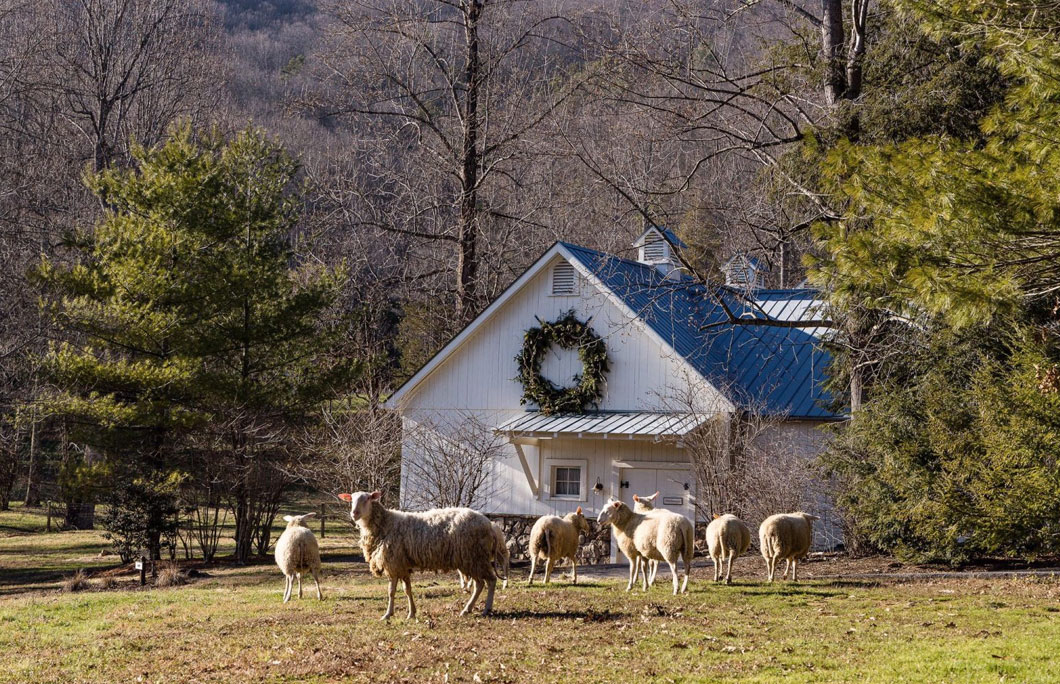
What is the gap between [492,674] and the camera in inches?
362

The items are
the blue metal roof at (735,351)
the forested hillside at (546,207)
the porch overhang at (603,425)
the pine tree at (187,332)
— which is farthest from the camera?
the blue metal roof at (735,351)

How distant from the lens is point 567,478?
25.5 meters

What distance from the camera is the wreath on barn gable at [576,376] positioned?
24.8 m

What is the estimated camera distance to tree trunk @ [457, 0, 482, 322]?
29.8 m

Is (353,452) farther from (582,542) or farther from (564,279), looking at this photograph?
(564,279)

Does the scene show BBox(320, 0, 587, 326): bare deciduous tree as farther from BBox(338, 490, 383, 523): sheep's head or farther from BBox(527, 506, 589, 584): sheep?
BBox(338, 490, 383, 523): sheep's head

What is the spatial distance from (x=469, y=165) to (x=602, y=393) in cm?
898

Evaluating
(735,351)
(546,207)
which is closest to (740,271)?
(735,351)

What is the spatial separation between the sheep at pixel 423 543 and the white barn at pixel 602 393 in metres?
11.0

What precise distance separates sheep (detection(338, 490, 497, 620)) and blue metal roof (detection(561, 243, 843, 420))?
1143 cm

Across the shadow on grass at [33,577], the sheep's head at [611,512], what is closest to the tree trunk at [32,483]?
the shadow on grass at [33,577]

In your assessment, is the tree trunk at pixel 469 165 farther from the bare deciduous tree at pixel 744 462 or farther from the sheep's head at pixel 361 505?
the sheep's head at pixel 361 505

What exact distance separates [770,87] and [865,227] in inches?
260

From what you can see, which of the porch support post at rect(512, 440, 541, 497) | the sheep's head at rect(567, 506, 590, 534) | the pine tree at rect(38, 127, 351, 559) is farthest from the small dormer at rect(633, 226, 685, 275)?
the sheep's head at rect(567, 506, 590, 534)
